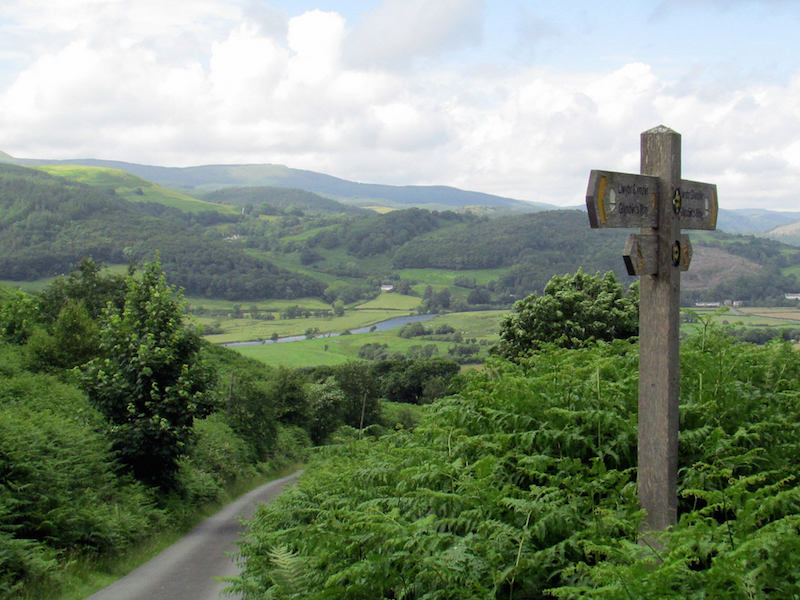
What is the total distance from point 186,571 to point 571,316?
46.3 ft

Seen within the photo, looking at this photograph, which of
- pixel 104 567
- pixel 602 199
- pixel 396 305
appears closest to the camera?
pixel 602 199

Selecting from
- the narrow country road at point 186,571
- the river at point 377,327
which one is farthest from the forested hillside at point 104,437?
the river at point 377,327

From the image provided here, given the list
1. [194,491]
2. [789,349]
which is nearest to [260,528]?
[789,349]

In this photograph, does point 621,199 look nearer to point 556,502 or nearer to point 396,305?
point 556,502

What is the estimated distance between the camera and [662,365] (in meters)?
5.62

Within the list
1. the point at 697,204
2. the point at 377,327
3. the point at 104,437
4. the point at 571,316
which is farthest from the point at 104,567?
the point at 377,327

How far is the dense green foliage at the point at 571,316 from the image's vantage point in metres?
22.2

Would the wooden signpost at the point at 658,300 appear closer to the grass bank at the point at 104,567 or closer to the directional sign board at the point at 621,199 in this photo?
the directional sign board at the point at 621,199

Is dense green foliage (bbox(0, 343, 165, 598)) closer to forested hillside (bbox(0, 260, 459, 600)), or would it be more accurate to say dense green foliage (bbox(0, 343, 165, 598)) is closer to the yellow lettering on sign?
forested hillside (bbox(0, 260, 459, 600))

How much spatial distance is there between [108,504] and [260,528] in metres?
10.2

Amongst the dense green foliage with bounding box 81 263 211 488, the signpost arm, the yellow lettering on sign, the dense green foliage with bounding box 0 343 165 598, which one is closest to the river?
the dense green foliage with bounding box 81 263 211 488

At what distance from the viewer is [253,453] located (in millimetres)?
39812

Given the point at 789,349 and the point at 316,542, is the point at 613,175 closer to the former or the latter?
the point at 316,542

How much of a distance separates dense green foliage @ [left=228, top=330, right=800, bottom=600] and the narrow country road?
332 centimetres
